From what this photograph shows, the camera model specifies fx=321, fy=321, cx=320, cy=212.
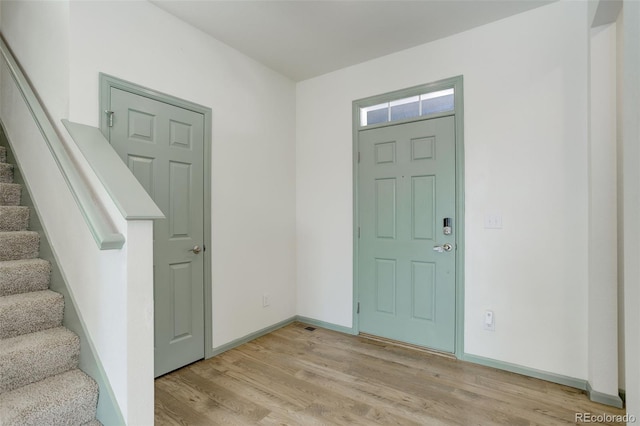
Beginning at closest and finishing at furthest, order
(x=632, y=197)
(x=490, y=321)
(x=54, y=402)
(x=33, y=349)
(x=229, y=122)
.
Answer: (x=632, y=197) → (x=54, y=402) → (x=33, y=349) → (x=490, y=321) → (x=229, y=122)

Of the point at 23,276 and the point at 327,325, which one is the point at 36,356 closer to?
the point at 23,276

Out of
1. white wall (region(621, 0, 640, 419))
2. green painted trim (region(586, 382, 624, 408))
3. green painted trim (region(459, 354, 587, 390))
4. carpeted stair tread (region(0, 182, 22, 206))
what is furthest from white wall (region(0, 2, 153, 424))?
green painted trim (region(586, 382, 624, 408))

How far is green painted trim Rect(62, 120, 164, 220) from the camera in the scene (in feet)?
4.98

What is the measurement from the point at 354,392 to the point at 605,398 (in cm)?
161

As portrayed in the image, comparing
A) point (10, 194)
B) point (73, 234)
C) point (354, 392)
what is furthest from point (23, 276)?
point (354, 392)

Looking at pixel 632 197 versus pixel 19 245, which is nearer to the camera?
pixel 632 197

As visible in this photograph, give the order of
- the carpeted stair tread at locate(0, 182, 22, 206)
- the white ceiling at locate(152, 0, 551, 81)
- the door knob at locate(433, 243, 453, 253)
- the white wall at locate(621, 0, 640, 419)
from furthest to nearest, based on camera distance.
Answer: the door knob at locate(433, 243, 453, 253)
the white ceiling at locate(152, 0, 551, 81)
the carpeted stair tread at locate(0, 182, 22, 206)
the white wall at locate(621, 0, 640, 419)

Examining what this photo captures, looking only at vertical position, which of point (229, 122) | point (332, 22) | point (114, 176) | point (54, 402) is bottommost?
point (54, 402)

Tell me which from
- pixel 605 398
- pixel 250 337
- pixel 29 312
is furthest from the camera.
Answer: pixel 250 337

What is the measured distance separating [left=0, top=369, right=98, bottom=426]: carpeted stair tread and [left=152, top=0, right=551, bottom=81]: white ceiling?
2515mm

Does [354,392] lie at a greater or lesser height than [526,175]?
lesser

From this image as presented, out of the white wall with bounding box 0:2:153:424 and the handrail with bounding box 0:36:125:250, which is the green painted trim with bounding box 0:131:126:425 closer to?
the white wall with bounding box 0:2:153:424

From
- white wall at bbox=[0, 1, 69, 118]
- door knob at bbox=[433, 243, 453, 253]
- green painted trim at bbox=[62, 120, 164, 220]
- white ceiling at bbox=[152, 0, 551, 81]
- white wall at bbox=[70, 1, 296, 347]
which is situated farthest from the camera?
door knob at bbox=[433, 243, 453, 253]

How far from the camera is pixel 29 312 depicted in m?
1.78
